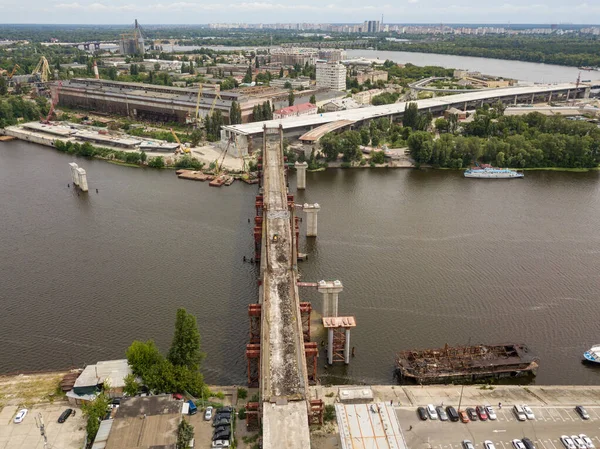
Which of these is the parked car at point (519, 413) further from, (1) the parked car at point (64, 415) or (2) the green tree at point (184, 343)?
(1) the parked car at point (64, 415)

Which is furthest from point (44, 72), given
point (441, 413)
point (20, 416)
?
point (441, 413)

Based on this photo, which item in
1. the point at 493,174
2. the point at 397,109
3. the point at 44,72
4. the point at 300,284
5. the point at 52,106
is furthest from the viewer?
the point at 44,72

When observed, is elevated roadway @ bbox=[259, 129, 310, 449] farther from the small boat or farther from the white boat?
the white boat

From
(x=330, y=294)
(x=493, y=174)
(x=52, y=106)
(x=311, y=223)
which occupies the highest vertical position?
(x=52, y=106)

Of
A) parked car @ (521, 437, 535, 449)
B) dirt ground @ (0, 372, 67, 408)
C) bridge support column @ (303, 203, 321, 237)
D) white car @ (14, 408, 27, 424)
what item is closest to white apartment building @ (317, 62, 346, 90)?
bridge support column @ (303, 203, 321, 237)

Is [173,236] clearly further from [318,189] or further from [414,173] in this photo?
[414,173]

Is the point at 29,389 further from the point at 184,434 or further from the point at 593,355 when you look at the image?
the point at 593,355
